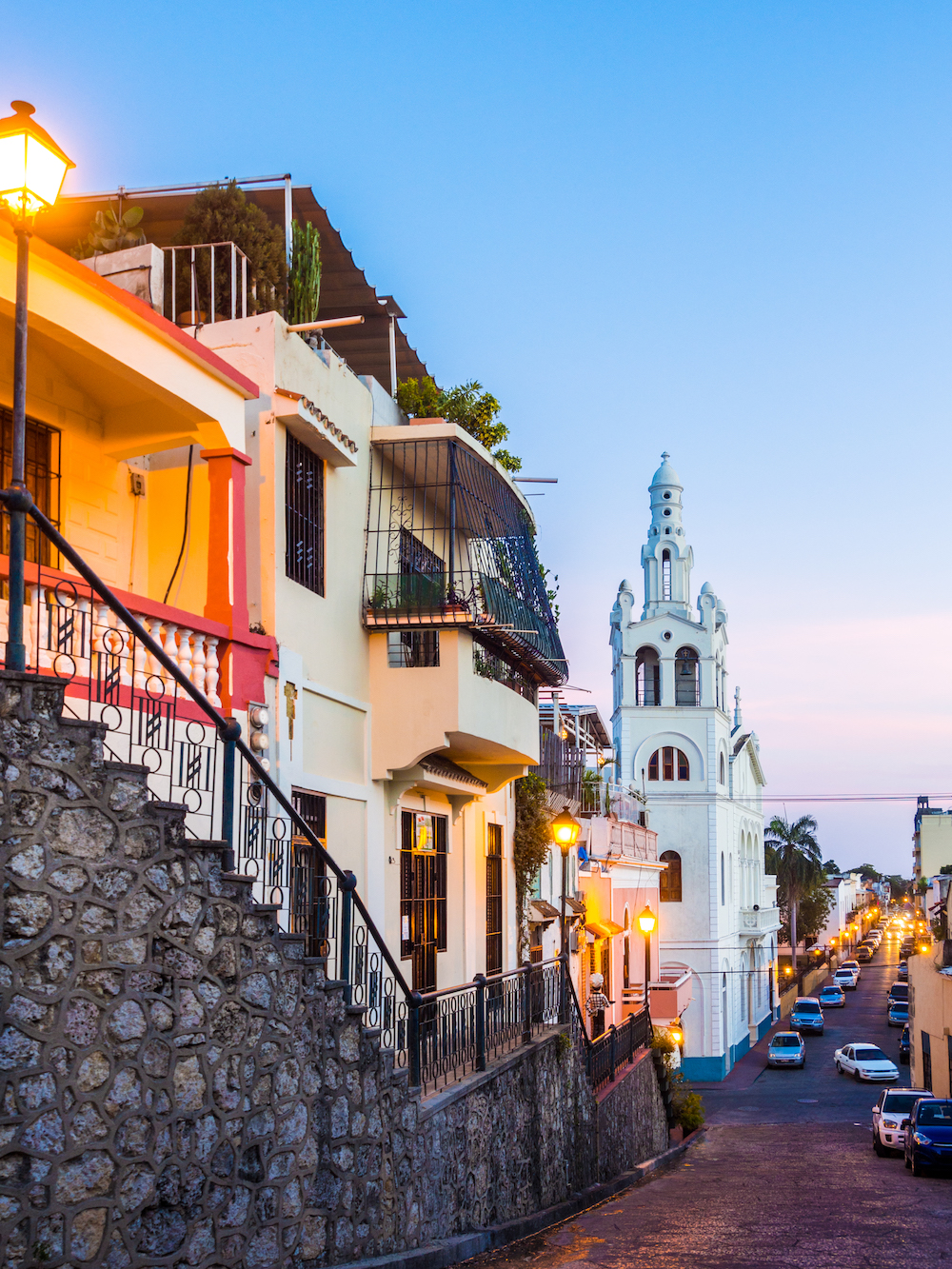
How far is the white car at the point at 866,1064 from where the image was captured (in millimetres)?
42906

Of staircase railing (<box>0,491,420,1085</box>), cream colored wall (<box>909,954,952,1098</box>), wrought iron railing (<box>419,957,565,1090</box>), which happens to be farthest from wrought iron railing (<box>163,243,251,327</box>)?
cream colored wall (<box>909,954,952,1098</box>)

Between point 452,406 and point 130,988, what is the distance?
12112 millimetres

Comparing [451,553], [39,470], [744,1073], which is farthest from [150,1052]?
[744,1073]

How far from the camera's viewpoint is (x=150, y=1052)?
636cm

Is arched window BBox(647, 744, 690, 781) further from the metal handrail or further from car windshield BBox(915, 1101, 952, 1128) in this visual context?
the metal handrail

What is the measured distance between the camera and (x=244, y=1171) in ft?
22.9

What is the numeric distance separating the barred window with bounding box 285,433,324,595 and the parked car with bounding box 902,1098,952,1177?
44.3 ft

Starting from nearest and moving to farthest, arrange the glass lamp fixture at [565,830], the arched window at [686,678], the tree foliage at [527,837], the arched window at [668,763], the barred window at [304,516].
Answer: the barred window at [304,516], the glass lamp fixture at [565,830], the tree foliage at [527,837], the arched window at [668,763], the arched window at [686,678]

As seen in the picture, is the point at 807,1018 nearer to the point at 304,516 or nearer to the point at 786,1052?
the point at 786,1052

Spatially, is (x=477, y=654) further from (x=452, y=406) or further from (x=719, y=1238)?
(x=719, y=1238)

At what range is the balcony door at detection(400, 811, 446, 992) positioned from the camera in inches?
600

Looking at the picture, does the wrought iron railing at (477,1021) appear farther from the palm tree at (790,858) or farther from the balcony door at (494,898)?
the palm tree at (790,858)

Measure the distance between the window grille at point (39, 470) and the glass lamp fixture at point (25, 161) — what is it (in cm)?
356

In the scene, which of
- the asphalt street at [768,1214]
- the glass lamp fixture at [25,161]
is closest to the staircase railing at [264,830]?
the glass lamp fixture at [25,161]
